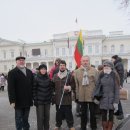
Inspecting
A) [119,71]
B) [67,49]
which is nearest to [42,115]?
[119,71]

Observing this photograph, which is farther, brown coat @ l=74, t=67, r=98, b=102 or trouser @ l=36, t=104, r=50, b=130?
brown coat @ l=74, t=67, r=98, b=102

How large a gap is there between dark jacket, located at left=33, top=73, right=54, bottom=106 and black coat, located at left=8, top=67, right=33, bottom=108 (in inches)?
6.6

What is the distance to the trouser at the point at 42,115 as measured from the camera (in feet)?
23.1

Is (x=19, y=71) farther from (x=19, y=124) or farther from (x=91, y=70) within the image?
(x=91, y=70)

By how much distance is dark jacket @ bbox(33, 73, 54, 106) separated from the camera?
22.7 feet

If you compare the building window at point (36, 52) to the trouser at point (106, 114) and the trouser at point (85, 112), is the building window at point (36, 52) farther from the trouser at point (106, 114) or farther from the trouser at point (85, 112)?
the trouser at point (106, 114)

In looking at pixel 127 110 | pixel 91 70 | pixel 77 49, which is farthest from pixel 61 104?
pixel 127 110

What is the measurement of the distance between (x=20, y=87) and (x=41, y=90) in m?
0.48

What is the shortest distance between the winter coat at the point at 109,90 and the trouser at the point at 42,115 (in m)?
A: 1.24

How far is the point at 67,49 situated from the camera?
282 ft

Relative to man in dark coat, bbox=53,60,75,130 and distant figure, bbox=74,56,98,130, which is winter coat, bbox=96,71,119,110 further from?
man in dark coat, bbox=53,60,75,130

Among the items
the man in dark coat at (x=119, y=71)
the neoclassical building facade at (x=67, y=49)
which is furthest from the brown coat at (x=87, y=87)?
the neoclassical building facade at (x=67, y=49)

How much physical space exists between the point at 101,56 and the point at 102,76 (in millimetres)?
76270

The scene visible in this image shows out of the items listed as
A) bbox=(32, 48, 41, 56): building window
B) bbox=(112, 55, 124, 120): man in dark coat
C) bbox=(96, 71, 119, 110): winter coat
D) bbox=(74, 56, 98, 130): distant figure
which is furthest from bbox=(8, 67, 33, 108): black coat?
bbox=(32, 48, 41, 56): building window
